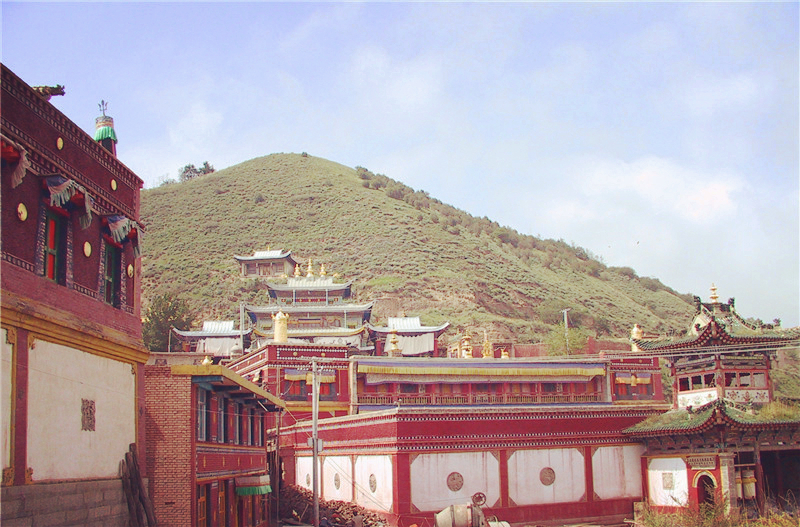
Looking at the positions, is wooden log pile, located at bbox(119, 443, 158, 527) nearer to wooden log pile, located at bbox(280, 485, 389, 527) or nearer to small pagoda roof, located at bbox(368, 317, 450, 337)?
wooden log pile, located at bbox(280, 485, 389, 527)

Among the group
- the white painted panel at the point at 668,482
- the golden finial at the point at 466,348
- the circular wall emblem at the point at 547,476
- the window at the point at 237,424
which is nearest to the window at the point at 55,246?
the window at the point at 237,424

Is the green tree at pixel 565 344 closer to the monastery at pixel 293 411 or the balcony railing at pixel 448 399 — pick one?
the monastery at pixel 293 411

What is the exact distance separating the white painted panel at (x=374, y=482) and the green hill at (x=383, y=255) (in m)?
56.8

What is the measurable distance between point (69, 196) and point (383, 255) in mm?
108640

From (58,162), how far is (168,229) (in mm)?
125516

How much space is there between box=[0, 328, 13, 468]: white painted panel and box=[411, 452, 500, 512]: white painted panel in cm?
2090

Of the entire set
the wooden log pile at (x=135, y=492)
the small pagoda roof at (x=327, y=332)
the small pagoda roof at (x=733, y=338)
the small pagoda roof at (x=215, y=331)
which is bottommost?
the wooden log pile at (x=135, y=492)

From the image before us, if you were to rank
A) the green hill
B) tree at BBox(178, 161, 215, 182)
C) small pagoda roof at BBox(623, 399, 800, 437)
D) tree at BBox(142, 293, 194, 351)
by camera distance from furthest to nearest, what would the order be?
tree at BBox(178, 161, 215, 182) < the green hill < tree at BBox(142, 293, 194, 351) < small pagoda roof at BBox(623, 399, 800, 437)

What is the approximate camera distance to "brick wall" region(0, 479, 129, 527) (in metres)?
14.4

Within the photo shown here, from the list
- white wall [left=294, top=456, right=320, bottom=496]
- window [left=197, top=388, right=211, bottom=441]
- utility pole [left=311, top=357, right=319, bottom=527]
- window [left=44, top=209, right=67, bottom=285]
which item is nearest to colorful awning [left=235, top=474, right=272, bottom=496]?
utility pole [left=311, top=357, right=319, bottom=527]

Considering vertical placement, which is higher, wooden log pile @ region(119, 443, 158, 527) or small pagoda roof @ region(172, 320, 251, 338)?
small pagoda roof @ region(172, 320, 251, 338)

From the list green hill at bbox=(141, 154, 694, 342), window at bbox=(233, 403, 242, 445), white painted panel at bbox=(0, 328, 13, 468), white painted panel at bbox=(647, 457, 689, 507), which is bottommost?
white painted panel at bbox=(647, 457, 689, 507)

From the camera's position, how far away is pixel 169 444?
2142cm

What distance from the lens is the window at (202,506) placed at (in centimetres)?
2223
